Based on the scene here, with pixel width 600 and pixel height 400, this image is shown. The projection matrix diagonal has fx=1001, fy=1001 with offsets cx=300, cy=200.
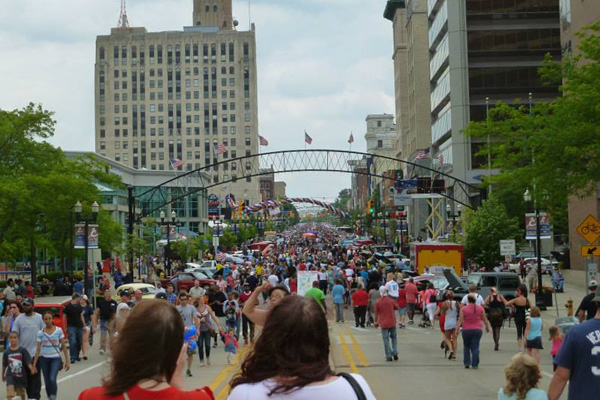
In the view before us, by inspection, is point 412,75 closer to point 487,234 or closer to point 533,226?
point 487,234

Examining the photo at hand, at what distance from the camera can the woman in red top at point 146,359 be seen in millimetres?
4105

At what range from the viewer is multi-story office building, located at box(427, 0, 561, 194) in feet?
280

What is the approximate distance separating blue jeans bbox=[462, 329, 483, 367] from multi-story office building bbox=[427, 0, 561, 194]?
66.2 metres

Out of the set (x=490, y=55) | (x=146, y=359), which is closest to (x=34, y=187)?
(x=146, y=359)

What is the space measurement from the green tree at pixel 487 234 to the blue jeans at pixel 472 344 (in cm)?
3522

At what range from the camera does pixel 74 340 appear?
73.5 ft

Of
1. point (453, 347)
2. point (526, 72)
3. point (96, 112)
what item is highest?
point (96, 112)

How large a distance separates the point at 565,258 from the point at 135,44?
15029 centimetres

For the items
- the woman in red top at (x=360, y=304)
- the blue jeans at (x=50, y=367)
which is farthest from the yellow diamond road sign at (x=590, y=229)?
the blue jeans at (x=50, y=367)

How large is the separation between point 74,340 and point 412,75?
102 meters

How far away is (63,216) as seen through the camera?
51.2 meters

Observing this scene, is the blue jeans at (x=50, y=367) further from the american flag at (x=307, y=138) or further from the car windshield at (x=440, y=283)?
the american flag at (x=307, y=138)

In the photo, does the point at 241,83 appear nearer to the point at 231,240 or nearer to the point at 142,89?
the point at 142,89

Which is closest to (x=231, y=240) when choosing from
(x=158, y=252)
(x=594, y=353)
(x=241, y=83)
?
(x=158, y=252)
